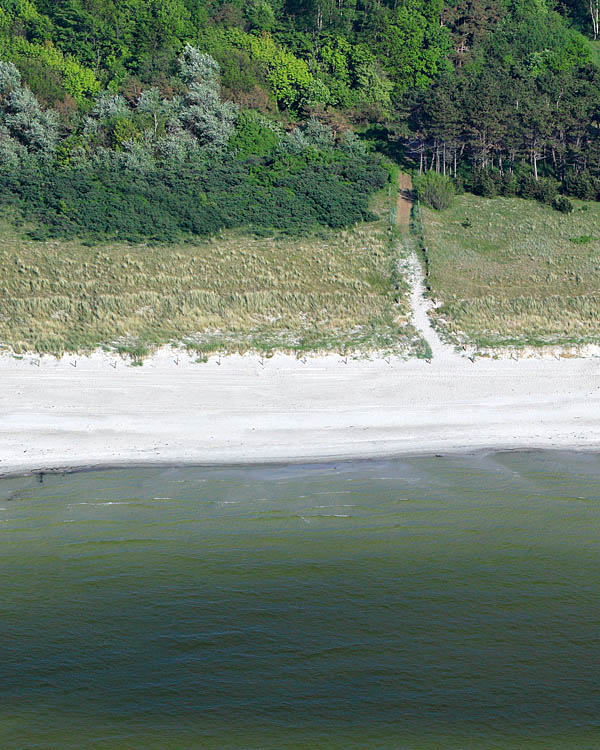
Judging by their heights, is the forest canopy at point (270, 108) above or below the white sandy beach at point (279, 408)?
above

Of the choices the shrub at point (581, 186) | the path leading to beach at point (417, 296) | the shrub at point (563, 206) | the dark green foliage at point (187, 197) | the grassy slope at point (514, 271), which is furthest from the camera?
the shrub at point (581, 186)

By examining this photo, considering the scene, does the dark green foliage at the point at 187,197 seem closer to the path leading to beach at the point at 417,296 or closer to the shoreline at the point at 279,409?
the path leading to beach at the point at 417,296

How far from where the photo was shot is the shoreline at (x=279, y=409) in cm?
1997

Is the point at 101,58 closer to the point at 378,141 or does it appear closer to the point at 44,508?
the point at 378,141

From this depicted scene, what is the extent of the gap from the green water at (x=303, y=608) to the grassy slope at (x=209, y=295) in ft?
29.3

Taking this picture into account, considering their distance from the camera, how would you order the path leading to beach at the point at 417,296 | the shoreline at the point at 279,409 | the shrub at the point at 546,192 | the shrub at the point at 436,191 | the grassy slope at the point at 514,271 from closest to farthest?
the shoreline at the point at 279,409
the path leading to beach at the point at 417,296
the grassy slope at the point at 514,271
the shrub at the point at 436,191
the shrub at the point at 546,192

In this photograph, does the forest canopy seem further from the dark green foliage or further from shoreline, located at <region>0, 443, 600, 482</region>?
shoreline, located at <region>0, 443, 600, 482</region>

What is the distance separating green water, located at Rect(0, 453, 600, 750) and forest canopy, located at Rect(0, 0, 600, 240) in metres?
23.7

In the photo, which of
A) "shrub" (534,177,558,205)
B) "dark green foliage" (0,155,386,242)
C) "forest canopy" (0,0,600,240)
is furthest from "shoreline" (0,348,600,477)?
"shrub" (534,177,558,205)

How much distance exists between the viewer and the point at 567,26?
7250 cm

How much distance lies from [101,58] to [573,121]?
35910mm

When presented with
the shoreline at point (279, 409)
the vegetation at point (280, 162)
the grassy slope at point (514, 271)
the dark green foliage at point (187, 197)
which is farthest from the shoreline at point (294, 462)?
the dark green foliage at point (187, 197)

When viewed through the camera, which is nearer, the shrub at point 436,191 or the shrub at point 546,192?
the shrub at point 436,191

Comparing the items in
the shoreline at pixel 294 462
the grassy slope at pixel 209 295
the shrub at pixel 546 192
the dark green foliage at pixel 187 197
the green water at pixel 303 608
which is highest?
the shrub at pixel 546 192
